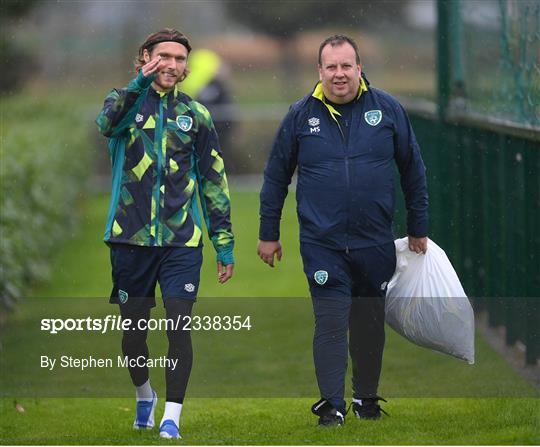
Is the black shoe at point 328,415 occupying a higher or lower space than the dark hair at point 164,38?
lower

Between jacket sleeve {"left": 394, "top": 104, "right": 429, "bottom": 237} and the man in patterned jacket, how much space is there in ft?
2.44

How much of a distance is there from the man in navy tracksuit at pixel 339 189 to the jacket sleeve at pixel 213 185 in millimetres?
158

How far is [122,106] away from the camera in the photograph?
253 inches

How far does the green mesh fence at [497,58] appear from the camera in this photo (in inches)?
303

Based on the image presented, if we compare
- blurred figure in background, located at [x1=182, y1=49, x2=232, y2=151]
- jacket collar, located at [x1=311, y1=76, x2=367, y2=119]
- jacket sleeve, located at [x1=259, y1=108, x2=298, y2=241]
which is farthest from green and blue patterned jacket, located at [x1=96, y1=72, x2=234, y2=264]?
blurred figure in background, located at [x1=182, y1=49, x2=232, y2=151]

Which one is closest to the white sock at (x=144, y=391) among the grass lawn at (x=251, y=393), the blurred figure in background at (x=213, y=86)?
the grass lawn at (x=251, y=393)

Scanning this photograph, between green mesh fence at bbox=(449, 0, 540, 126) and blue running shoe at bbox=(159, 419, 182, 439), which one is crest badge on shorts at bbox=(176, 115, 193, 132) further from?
green mesh fence at bbox=(449, 0, 540, 126)

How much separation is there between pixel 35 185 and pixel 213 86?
11.4 metres

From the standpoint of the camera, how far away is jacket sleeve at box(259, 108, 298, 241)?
662 cm

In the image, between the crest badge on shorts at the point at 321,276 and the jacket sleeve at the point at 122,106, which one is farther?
the crest badge on shorts at the point at 321,276

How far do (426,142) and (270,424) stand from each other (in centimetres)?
287

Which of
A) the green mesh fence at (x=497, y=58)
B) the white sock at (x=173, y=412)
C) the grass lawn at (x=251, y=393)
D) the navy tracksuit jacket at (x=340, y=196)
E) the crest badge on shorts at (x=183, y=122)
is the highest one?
the green mesh fence at (x=497, y=58)

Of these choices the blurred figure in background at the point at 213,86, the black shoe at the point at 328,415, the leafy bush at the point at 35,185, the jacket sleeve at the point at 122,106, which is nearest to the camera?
the jacket sleeve at the point at 122,106

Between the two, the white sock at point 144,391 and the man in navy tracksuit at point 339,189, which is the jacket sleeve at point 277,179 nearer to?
the man in navy tracksuit at point 339,189
